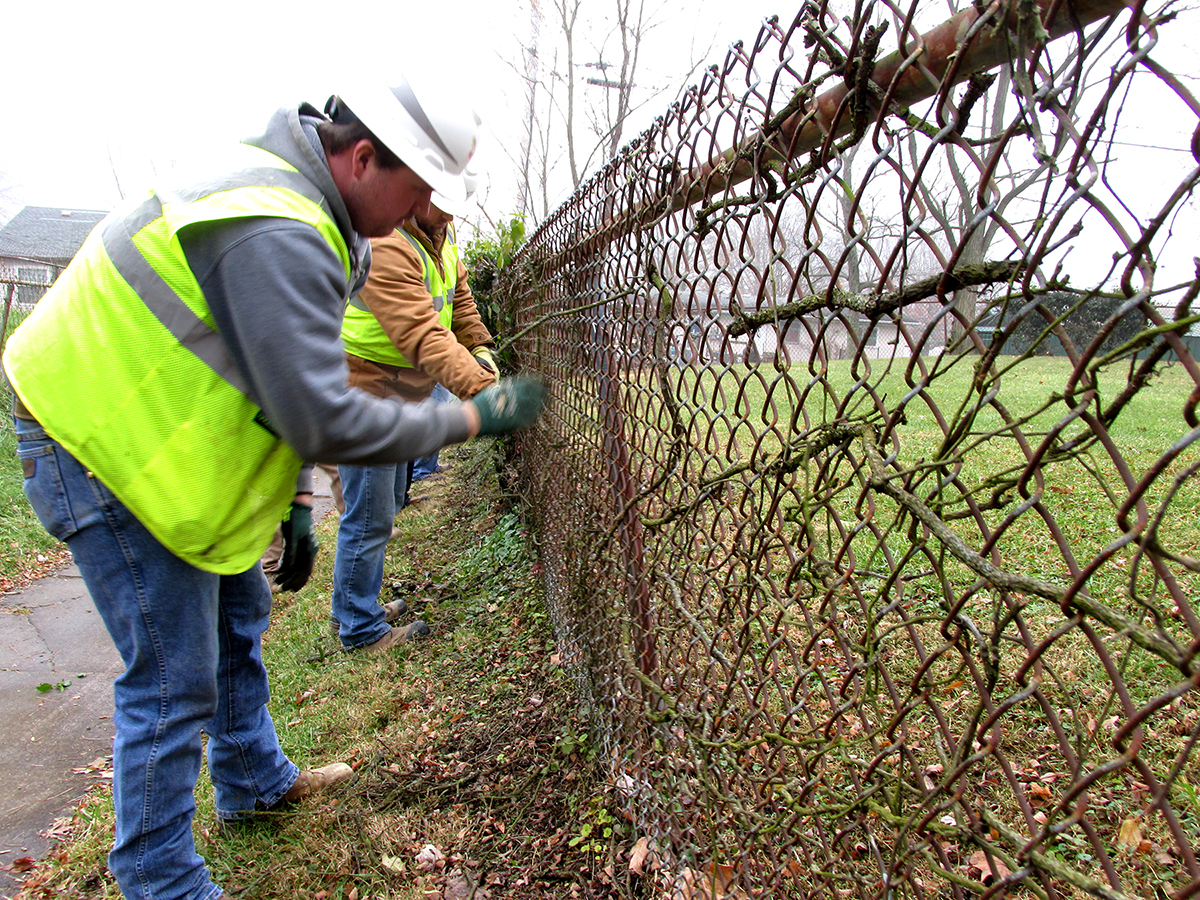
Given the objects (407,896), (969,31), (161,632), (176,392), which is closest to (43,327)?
(176,392)

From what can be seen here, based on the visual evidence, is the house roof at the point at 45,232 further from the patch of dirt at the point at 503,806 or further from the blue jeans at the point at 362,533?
the patch of dirt at the point at 503,806

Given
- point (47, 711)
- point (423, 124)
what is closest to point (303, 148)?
point (423, 124)

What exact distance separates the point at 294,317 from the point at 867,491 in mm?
1177

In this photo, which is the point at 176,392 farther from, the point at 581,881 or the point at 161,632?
the point at 581,881

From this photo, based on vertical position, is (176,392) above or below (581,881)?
above

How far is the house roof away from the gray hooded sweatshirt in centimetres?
4264

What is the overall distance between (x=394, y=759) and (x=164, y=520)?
1538mm

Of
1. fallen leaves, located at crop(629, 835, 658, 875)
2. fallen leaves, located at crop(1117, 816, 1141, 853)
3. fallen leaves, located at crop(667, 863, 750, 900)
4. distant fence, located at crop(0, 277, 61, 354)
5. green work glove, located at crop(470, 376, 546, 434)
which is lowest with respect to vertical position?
distant fence, located at crop(0, 277, 61, 354)

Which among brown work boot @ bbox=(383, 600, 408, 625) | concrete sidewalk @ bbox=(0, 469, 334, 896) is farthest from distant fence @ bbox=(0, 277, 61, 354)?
brown work boot @ bbox=(383, 600, 408, 625)

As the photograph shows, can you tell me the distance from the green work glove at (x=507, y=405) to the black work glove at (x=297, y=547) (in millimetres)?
792

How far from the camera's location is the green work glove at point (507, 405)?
2029 mm

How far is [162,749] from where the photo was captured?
1.85m

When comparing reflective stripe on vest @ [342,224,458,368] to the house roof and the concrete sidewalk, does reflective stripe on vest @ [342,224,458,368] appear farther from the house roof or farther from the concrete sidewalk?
the house roof

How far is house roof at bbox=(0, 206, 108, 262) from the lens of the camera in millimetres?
36562
